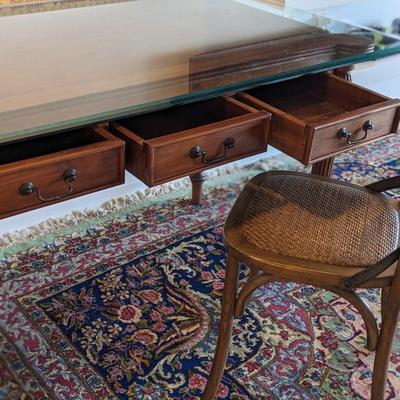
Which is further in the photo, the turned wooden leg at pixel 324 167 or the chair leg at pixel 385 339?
the turned wooden leg at pixel 324 167

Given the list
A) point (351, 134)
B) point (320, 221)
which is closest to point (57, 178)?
point (320, 221)

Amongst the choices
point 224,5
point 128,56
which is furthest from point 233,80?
point 224,5

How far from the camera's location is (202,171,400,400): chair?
99 centimetres

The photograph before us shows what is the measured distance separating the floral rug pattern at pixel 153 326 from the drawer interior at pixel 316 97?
45 centimetres

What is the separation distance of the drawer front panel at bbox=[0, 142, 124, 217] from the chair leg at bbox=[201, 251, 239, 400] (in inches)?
10.1

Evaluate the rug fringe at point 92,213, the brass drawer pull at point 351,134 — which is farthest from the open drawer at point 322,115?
the rug fringe at point 92,213

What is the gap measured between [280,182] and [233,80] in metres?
0.22

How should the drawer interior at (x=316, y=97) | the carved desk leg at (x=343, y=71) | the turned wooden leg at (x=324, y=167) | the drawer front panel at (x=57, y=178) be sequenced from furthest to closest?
the turned wooden leg at (x=324, y=167), the carved desk leg at (x=343, y=71), the drawer interior at (x=316, y=97), the drawer front panel at (x=57, y=178)

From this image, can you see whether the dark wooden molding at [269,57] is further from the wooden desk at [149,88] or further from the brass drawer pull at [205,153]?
the brass drawer pull at [205,153]

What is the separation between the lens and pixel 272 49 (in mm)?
1325

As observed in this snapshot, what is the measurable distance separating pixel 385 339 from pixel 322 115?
51cm

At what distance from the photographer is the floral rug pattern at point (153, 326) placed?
1227 millimetres

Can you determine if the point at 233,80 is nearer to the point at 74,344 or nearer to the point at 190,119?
the point at 190,119

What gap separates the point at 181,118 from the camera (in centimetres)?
125
